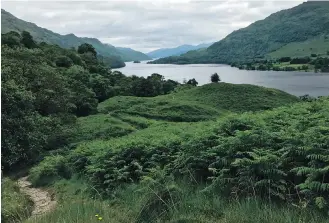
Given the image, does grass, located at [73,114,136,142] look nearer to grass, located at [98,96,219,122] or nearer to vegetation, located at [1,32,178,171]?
vegetation, located at [1,32,178,171]

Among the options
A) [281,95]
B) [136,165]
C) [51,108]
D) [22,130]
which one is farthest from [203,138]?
[281,95]

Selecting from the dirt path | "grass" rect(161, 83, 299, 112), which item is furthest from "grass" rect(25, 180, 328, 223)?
"grass" rect(161, 83, 299, 112)

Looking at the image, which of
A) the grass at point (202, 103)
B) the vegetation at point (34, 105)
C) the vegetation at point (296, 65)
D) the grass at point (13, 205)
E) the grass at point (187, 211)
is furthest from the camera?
the vegetation at point (296, 65)

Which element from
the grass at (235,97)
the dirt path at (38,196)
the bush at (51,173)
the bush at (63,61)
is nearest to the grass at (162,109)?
the grass at (235,97)

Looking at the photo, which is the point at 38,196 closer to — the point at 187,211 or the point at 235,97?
the point at 187,211

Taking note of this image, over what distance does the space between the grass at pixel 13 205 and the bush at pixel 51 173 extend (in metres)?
3.51

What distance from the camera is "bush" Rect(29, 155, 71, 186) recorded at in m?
21.9

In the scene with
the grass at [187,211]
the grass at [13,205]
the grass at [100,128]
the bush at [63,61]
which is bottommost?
the grass at [100,128]

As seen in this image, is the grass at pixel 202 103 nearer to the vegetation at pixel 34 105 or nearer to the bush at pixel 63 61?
the vegetation at pixel 34 105

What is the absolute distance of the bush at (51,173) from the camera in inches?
863

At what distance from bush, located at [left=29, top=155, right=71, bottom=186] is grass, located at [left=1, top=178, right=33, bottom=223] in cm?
351

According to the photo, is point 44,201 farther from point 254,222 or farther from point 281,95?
point 281,95

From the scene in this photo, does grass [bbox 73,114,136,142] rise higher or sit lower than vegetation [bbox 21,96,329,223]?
lower

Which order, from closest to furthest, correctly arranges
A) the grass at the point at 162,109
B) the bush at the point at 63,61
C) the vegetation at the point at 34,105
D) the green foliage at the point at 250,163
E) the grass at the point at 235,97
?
the green foliage at the point at 250,163 < the vegetation at the point at 34,105 < the grass at the point at 162,109 < the grass at the point at 235,97 < the bush at the point at 63,61
